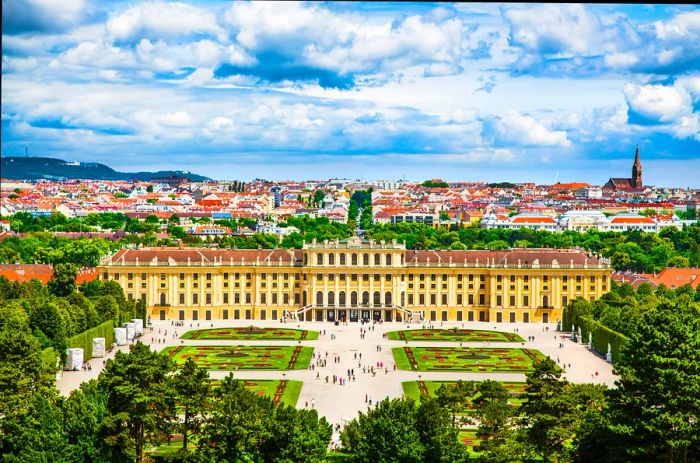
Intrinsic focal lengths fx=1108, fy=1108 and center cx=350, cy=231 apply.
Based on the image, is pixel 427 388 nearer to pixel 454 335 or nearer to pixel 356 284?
pixel 454 335

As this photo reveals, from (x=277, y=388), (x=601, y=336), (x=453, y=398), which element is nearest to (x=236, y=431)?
(x=453, y=398)

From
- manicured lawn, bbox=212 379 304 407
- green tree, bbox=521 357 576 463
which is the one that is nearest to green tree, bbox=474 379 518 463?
green tree, bbox=521 357 576 463

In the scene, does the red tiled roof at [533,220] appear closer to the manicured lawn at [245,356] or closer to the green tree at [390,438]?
the manicured lawn at [245,356]

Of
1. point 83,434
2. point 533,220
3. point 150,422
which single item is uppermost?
point 533,220

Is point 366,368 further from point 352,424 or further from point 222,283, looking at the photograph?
point 222,283

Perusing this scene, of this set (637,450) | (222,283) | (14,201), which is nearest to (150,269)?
(222,283)
